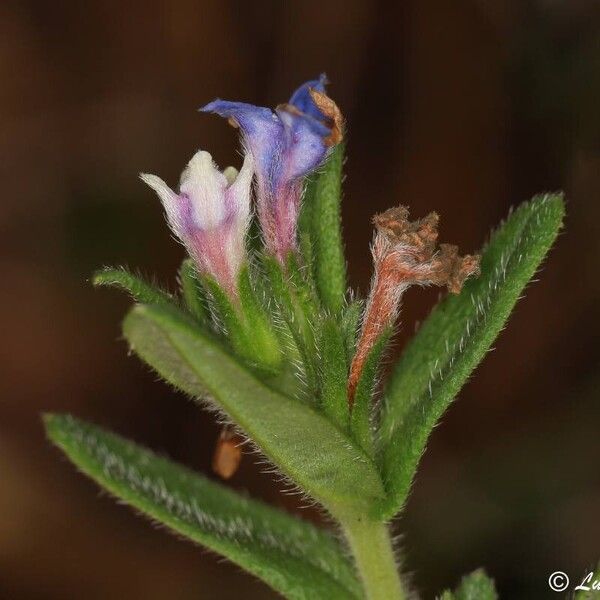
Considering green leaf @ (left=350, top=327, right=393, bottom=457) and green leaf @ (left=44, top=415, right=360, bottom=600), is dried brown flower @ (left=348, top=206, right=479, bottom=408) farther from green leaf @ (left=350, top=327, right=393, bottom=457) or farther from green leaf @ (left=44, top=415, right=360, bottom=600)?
green leaf @ (left=44, top=415, right=360, bottom=600)

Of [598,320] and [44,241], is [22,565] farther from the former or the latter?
[598,320]

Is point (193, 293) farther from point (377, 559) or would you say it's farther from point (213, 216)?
point (377, 559)

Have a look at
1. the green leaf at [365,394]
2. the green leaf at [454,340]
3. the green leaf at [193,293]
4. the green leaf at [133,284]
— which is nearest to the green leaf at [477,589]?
the green leaf at [454,340]

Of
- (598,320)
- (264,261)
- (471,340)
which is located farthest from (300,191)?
(598,320)

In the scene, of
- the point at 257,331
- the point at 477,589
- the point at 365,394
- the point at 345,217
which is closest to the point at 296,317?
the point at 257,331

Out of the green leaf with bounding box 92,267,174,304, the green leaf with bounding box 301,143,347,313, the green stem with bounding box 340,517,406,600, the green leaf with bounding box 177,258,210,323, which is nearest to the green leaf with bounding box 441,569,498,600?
the green stem with bounding box 340,517,406,600

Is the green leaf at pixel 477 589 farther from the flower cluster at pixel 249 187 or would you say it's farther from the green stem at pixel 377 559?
the flower cluster at pixel 249 187
